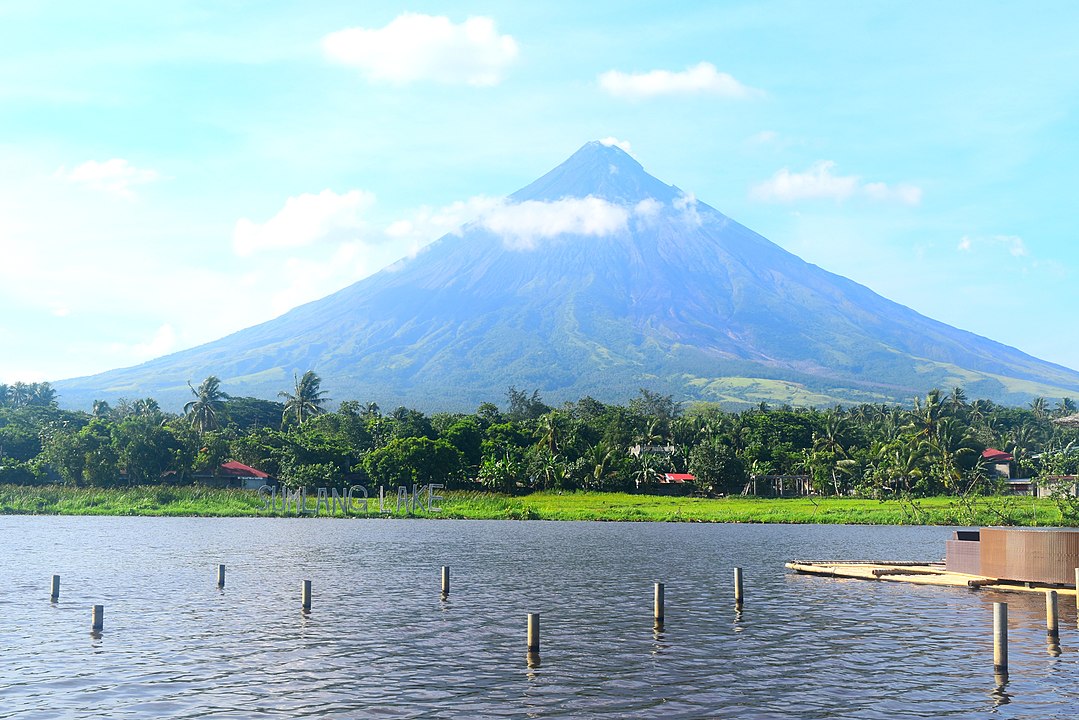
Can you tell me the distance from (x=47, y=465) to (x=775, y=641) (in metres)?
113

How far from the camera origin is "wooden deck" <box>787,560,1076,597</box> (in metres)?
40.0

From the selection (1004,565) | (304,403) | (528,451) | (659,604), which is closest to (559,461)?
(528,451)

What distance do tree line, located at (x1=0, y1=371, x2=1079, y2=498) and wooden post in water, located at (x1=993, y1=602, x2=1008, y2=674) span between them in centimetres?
8558

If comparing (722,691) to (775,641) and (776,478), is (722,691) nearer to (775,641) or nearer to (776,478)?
(775,641)

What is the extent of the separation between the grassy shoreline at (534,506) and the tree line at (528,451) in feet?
14.7

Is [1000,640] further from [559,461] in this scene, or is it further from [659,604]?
[559,461]

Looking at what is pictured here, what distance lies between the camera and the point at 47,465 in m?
122

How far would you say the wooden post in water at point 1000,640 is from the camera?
24.6 m

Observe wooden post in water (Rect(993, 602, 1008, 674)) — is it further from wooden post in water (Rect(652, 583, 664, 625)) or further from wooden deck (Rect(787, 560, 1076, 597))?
wooden deck (Rect(787, 560, 1076, 597))

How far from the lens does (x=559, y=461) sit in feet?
421

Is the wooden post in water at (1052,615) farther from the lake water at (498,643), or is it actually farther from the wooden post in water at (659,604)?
the wooden post in water at (659,604)

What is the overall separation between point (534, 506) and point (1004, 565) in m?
74.5

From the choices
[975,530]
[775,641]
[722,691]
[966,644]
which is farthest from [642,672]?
[975,530]

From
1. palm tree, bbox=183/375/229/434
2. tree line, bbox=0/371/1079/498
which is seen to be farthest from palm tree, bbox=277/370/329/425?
palm tree, bbox=183/375/229/434
